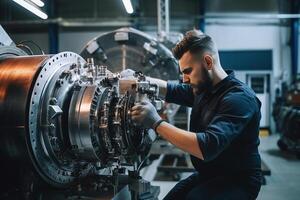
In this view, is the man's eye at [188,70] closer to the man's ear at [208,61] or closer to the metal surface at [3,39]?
the man's ear at [208,61]

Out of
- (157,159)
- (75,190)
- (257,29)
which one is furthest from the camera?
(257,29)

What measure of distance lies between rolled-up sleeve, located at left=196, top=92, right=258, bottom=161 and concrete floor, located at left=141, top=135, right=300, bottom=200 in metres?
2.22

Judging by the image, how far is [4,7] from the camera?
966 centimetres

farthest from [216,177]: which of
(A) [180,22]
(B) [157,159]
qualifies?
(A) [180,22]

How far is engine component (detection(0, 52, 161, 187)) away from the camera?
145 cm

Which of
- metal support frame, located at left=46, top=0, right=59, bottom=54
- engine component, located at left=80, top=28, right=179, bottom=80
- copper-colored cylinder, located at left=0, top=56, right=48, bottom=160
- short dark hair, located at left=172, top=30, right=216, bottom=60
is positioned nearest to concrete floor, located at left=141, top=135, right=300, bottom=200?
engine component, located at left=80, top=28, right=179, bottom=80

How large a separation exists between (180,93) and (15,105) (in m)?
1.00

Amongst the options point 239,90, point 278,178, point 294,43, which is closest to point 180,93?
point 239,90

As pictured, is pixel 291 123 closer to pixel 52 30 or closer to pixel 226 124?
pixel 226 124

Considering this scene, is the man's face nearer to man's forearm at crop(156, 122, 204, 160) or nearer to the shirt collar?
the shirt collar

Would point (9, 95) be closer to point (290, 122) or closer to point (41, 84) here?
point (41, 84)

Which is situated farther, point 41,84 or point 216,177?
point 216,177

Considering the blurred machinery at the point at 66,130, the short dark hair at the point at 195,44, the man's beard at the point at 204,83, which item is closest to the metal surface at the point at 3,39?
the blurred machinery at the point at 66,130

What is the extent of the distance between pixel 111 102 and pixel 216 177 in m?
0.60
